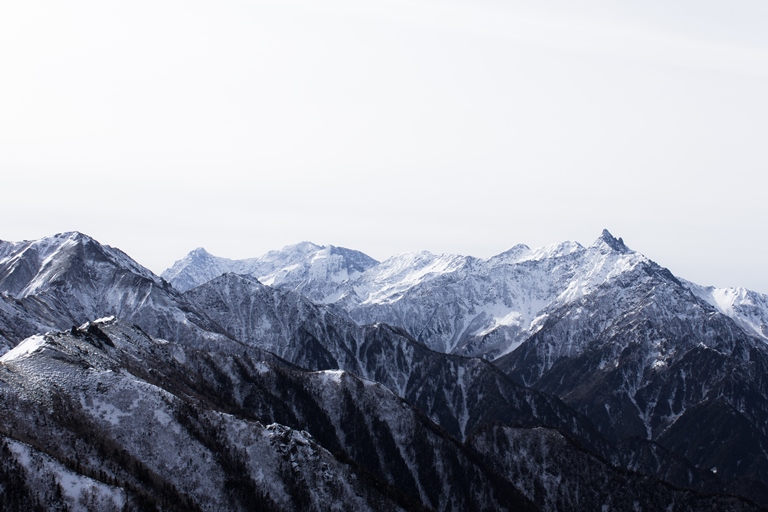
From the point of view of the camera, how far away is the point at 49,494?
110812 mm

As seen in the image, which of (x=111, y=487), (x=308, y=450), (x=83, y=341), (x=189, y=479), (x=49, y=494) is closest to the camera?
(x=49, y=494)

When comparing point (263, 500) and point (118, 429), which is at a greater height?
point (118, 429)

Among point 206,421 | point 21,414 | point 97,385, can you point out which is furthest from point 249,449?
point 21,414

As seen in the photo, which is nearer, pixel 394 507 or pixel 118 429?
pixel 118 429

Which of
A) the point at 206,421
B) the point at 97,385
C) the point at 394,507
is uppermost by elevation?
the point at 97,385

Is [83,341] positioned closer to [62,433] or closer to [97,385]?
[97,385]

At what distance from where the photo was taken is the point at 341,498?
158500 mm

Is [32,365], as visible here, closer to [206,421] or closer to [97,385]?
[97,385]

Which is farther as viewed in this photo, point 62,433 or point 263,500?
point 263,500

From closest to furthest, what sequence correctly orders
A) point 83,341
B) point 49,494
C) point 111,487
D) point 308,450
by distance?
point 49,494
point 111,487
point 308,450
point 83,341

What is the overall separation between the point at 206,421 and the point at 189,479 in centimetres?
1789

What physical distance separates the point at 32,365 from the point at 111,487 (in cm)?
4621

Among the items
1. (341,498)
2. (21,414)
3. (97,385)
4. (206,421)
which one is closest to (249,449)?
(206,421)

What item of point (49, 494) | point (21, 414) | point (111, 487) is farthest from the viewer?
point (21, 414)
